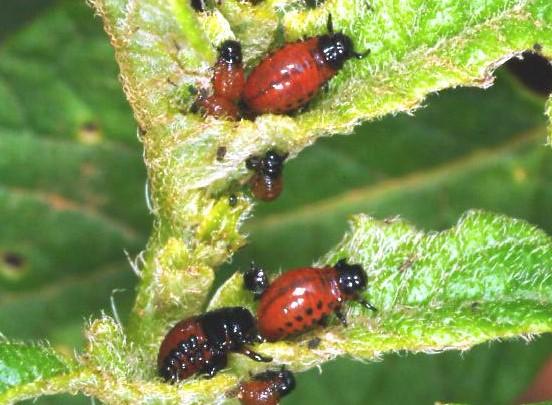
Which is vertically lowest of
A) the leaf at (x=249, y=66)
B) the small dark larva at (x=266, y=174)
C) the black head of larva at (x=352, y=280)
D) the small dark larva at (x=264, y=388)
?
the small dark larva at (x=264, y=388)

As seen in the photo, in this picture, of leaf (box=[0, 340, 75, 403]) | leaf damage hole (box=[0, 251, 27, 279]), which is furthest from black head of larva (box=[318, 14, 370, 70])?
leaf damage hole (box=[0, 251, 27, 279])

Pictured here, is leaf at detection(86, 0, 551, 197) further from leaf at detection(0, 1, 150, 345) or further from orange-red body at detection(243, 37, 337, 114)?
leaf at detection(0, 1, 150, 345)

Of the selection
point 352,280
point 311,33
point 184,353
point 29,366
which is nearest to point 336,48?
point 311,33

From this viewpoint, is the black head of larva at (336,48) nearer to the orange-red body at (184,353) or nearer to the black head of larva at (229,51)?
the black head of larva at (229,51)

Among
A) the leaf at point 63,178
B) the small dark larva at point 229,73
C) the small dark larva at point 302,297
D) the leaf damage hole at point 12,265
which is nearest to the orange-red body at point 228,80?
the small dark larva at point 229,73

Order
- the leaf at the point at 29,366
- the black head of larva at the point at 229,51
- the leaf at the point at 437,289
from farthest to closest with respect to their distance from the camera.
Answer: the black head of larva at the point at 229,51 → the leaf at the point at 437,289 → the leaf at the point at 29,366

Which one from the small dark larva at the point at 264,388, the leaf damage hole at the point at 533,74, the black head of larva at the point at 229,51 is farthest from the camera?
the leaf damage hole at the point at 533,74

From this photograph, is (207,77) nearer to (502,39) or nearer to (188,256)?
Answer: (188,256)
